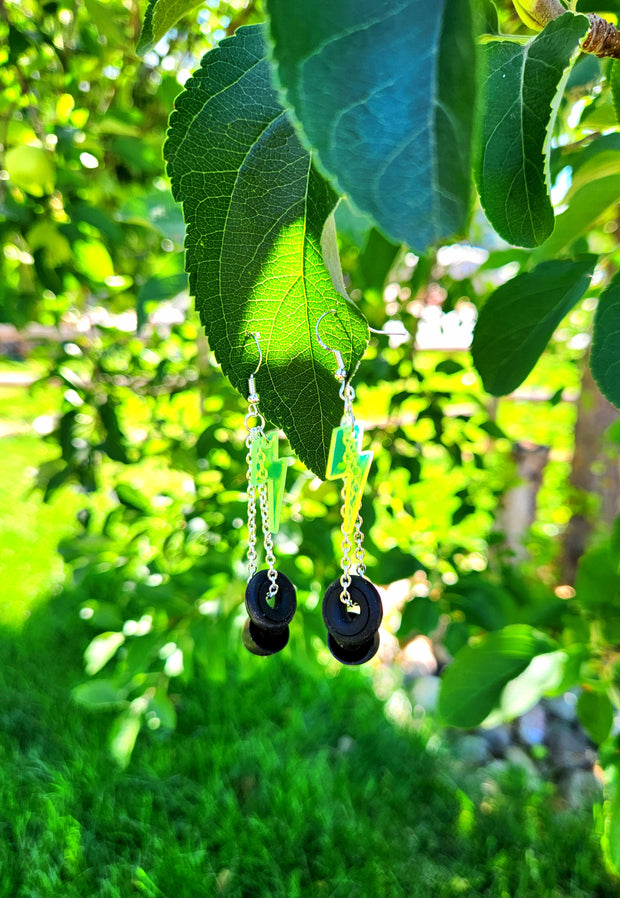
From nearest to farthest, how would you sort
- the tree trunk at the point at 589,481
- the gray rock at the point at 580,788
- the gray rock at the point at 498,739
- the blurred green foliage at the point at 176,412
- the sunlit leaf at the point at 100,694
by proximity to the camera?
the blurred green foliage at the point at 176,412
the sunlit leaf at the point at 100,694
the gray rock at the point at 580,788
the gray rock at the point at 498,739
the tree trunk at the point at 589,481

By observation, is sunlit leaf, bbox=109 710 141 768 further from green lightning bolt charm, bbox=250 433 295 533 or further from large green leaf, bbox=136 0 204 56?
large green leaf, bbox=136 0 204 56

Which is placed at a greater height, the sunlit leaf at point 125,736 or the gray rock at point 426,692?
the sunlit leaf at point 125,736

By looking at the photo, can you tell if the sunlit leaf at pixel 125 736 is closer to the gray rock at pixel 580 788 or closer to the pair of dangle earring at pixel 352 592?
the pair of dangle earring at pixel 352 592

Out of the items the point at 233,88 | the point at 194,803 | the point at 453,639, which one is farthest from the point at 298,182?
the point at 194,803

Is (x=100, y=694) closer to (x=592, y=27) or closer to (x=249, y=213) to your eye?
(x=249, y=213)

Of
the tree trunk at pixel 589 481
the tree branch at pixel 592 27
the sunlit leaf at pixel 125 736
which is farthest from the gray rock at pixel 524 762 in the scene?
the tree branch at pixel 592 27

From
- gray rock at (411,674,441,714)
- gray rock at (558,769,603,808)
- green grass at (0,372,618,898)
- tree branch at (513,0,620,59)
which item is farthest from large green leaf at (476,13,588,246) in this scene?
gray rock at (411,674,441,714)

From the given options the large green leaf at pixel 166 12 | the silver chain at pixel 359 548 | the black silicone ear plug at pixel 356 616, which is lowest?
the black silicone ear plug at pixel 356 616

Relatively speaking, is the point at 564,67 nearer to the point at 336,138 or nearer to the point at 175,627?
the point at 336,138
